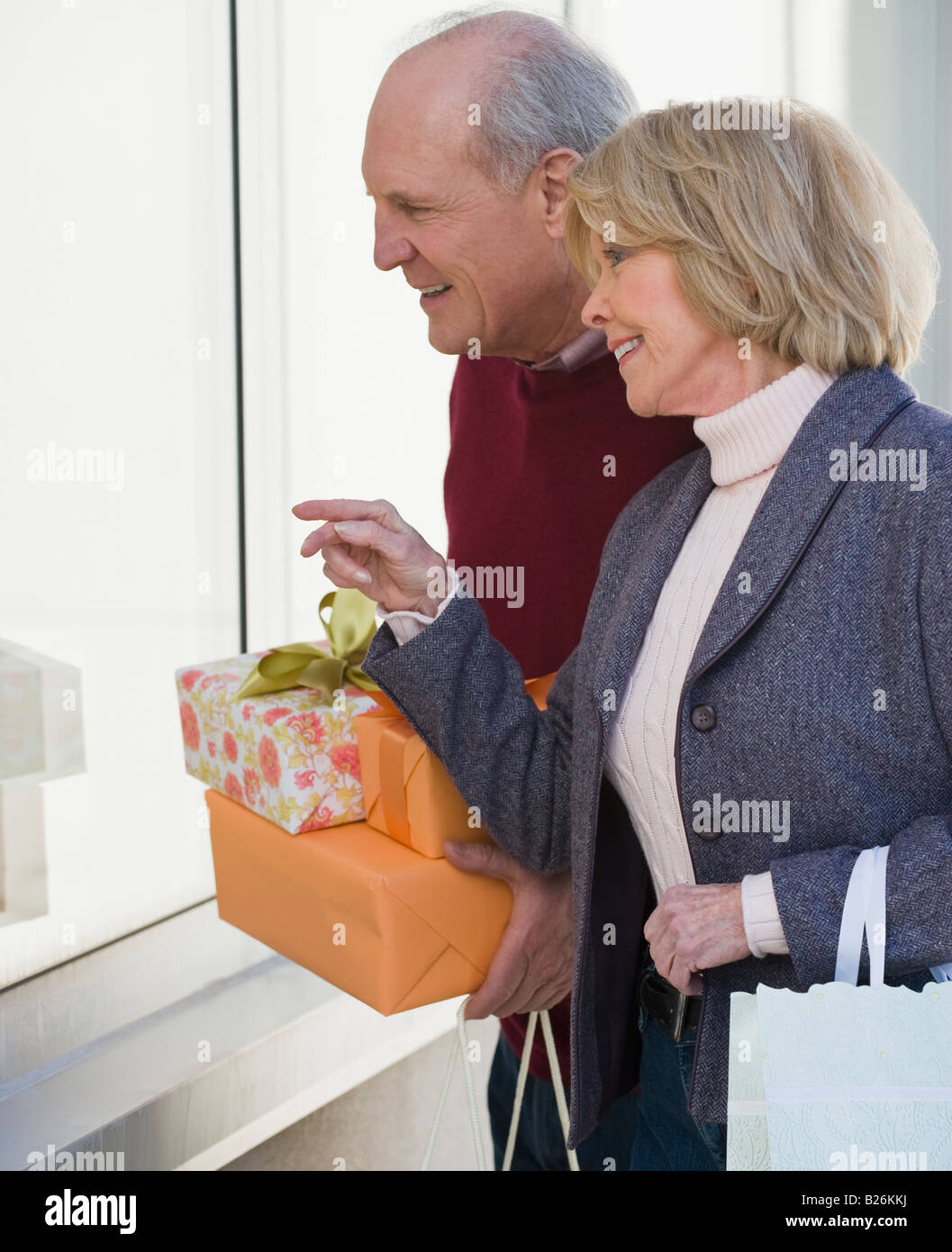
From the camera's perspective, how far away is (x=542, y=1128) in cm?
143

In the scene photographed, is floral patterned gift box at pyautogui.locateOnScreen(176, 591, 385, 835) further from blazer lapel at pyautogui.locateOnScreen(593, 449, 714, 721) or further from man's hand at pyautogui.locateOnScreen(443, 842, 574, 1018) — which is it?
blazer lapel at pyautogui.locateOnScreen(593, 449, 714, 721)

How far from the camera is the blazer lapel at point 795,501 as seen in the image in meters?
0.84

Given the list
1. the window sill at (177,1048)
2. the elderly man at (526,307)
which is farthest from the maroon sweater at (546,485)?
the window sill at (177,1048)

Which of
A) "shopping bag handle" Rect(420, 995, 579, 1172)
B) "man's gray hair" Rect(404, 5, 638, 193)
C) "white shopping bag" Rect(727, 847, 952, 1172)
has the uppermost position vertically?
"man's gray hair" Rect(404, 5, 638, 193)

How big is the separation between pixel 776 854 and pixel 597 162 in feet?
1.80

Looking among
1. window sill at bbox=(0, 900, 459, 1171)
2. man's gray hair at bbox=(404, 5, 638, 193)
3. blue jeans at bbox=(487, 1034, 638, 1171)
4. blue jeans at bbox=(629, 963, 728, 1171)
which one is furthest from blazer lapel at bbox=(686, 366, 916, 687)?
window sill at bbox=(0, 900, 459, 1171)

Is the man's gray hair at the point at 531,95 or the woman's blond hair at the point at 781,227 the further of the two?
the man's gray hair at the point at 531,95

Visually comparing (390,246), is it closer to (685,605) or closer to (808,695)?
(685,605)

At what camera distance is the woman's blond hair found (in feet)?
2.87

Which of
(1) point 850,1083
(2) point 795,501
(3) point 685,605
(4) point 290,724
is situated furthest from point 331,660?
(1) point 850,1083

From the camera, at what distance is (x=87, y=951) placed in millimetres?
1605

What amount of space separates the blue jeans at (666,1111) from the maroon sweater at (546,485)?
236mm

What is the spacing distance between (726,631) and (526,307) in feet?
1.65

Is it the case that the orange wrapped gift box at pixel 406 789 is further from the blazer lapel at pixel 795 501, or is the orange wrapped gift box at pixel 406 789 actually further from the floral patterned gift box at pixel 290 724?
the blazer lapel at pixel 795 501
